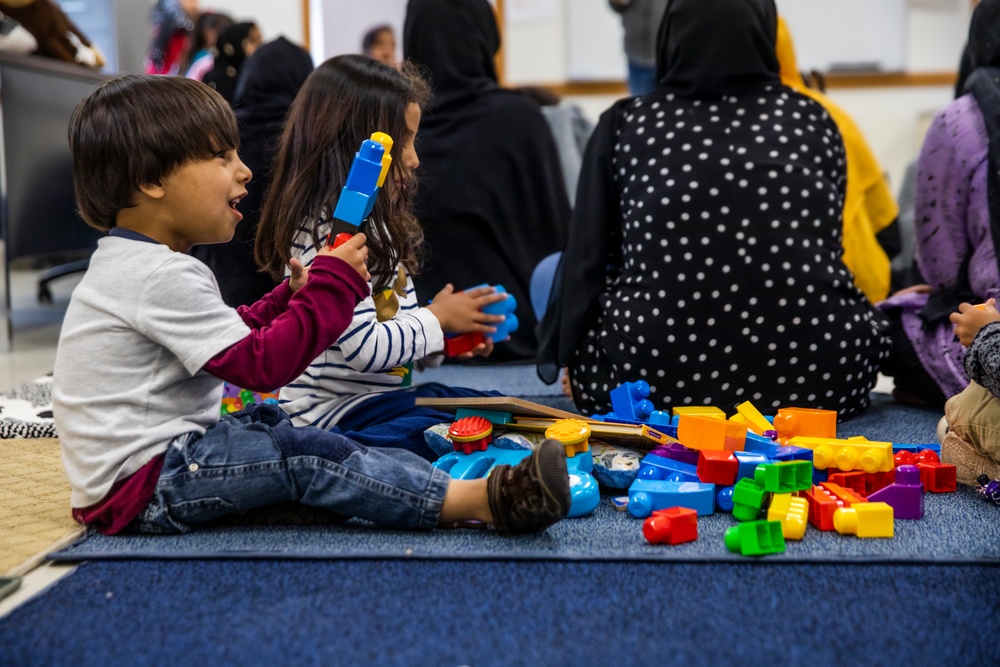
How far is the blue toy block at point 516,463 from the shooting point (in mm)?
1181

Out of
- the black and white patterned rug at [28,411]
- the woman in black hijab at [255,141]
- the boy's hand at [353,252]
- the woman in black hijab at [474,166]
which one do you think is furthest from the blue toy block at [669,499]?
the woman in black hijab at [474,166]

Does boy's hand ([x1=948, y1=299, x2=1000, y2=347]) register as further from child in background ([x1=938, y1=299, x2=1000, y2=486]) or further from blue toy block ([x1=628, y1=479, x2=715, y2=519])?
blue toy block ([x1=628, y1=479, x2=715, y2=519])

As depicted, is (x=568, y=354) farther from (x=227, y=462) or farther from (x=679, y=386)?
(x=227, y=462)

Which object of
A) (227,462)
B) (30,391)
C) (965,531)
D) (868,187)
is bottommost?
(30,391)

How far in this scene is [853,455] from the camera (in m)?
1.22

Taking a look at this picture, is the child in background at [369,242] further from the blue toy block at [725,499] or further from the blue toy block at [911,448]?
the blue toy block at [911,448]

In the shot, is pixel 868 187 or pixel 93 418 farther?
pixel 868 187

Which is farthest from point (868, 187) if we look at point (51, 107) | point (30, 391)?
point (51, 107)

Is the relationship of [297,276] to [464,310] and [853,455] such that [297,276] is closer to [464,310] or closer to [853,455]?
[464,310]

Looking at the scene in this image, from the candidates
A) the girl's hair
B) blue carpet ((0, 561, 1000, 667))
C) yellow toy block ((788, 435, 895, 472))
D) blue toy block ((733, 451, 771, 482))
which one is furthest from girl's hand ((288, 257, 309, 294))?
yellow toy block ((788, 435, 895, 472))

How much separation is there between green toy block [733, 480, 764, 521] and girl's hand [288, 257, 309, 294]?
596mm

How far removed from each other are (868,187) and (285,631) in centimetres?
145

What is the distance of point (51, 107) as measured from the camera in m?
2.88

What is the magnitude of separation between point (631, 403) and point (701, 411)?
0.37 feet
